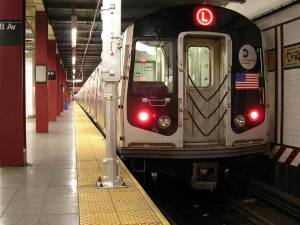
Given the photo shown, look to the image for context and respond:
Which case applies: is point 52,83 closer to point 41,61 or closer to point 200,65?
point 41,61

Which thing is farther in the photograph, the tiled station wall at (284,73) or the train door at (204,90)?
the tiled station wall at (284,73)

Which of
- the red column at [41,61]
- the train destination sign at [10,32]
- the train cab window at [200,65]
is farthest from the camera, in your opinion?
the red column at [41,61]

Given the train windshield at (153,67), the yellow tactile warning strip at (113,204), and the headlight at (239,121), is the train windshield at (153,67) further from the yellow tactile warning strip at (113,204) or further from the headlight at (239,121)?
the yellow tactile warning strip at (113,204)

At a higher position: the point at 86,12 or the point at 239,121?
the point at 86,12

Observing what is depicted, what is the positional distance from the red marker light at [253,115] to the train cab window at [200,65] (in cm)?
76

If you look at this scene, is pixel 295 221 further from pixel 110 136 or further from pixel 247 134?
pixel 110 136

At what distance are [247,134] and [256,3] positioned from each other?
274 cm

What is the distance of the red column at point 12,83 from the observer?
6.98 meters

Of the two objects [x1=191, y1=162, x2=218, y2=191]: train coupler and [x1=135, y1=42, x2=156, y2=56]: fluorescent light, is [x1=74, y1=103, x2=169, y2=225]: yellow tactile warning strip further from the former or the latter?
[x1=135, y1=42, x2=156, y2=56]: fluorescent light

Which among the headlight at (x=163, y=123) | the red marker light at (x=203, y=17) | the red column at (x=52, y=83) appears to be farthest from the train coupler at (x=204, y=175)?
the red column at (x=52, y=83)

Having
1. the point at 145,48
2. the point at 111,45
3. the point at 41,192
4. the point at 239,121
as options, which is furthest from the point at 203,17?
the point at 41,192

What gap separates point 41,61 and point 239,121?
28.8 ft

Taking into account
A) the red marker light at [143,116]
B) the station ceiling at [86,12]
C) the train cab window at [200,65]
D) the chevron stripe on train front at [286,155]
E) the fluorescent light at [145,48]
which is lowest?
the chevron stripe on train front at [286,155]

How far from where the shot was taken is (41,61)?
45.3ft
